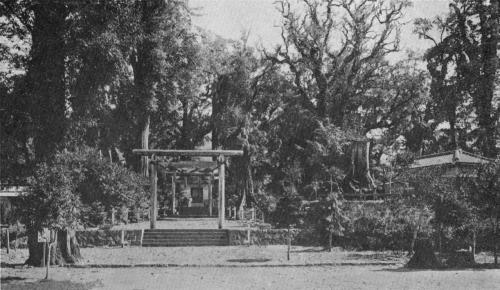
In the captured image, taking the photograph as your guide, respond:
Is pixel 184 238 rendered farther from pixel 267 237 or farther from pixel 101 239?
pixel 267 237

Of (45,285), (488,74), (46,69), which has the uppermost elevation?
(488,74)

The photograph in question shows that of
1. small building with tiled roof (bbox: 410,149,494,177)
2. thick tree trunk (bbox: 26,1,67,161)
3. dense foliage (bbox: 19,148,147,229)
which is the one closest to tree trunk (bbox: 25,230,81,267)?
dense foliage (bbox: 19,148,147,229)

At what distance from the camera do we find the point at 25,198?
1273cm

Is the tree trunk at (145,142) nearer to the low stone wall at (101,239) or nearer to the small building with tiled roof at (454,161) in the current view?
the low stone wall at (101,239)

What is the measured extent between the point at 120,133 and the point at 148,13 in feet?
20.1

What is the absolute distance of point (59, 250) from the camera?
1477 centimetres

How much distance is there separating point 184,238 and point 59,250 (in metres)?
6.28

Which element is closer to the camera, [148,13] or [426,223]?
[426,223]

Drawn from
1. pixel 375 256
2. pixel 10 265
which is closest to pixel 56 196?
pixel 10 265

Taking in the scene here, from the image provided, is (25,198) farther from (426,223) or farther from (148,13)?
(148,13)

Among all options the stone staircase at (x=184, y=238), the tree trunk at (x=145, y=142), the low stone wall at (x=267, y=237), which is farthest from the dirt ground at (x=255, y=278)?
the tree trunk at (x=145, y=142)

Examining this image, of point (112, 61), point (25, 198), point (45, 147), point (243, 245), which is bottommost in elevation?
point (243, 245)

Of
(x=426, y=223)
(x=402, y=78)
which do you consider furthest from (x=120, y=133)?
(x=402, y=78)

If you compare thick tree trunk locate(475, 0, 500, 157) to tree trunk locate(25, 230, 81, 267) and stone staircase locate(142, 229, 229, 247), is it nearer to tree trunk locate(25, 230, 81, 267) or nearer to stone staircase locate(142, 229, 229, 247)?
stone staircase locate(142, 229, 229, 247)
